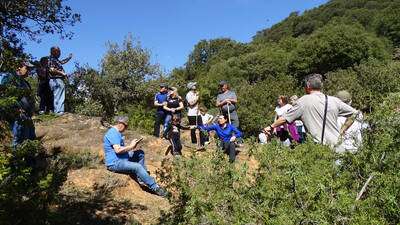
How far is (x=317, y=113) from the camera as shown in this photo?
5.18 meters

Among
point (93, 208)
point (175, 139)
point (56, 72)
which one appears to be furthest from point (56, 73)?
point (93, 208)

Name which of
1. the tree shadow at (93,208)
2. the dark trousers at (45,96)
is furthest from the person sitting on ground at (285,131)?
the dark trousers at (45,96)

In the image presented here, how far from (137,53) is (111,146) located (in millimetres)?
23582

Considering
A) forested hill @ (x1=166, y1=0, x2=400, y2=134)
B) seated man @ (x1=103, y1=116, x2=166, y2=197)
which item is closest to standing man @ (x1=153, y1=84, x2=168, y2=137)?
seated man @ (x1=103, y1=116, x2=166, y2=197)

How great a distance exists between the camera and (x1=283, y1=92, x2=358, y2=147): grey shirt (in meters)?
5.18

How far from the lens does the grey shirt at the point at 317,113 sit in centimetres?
518

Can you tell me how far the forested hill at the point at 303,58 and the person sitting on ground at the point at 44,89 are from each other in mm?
20480

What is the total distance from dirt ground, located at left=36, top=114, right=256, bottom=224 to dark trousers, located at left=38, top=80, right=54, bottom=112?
383 mm

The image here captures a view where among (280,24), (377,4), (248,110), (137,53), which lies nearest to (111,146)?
(137,53)

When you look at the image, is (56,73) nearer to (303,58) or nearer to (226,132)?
(226,132)

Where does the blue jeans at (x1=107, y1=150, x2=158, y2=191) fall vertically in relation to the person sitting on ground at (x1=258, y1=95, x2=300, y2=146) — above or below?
below

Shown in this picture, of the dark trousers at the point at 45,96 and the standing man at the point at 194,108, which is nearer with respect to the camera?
the dark trousers at the point at 45,96

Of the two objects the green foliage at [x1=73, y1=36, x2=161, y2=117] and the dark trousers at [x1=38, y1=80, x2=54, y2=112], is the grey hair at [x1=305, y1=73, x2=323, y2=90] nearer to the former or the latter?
the dark trousers at [x1=38, y1=80, x2=54, y2=112]

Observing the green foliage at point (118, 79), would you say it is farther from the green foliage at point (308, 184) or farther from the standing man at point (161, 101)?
the green foliage at point (308, 184)
